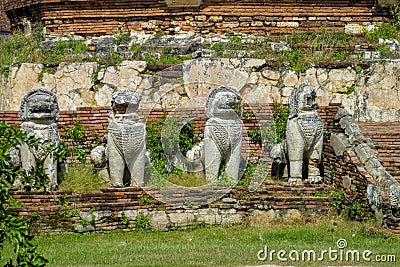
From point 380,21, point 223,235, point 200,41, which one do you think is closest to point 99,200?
point 223,235

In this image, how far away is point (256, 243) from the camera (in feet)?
30.2

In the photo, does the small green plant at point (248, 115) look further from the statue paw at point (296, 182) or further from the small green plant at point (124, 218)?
the small green plant at point (124, 218)

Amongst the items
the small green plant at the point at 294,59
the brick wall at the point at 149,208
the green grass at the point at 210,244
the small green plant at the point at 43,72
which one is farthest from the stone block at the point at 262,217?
the small green plant at the point at 43,72

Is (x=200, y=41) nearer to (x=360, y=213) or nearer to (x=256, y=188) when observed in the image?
(x=256, y=188)

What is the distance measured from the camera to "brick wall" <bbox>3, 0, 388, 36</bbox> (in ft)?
50.1

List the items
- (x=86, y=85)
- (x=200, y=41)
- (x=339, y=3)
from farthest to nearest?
(x=339, y=3), (x=200, y=41), (x=86, y=85)

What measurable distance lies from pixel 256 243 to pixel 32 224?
2801 mm

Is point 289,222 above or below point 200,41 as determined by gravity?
below

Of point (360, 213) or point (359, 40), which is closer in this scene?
point (360, 213)

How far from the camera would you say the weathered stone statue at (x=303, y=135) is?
11000mm

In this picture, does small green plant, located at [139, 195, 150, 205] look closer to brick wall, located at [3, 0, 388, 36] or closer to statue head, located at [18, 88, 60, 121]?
statue head, located at [18, 88, 60, 121]

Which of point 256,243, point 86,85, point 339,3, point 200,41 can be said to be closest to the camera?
point 256,243

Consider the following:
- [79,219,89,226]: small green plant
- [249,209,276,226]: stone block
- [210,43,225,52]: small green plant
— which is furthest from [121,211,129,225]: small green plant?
[210,43,225,52]: small green plant

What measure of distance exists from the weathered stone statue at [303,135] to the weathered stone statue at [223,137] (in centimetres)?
77
